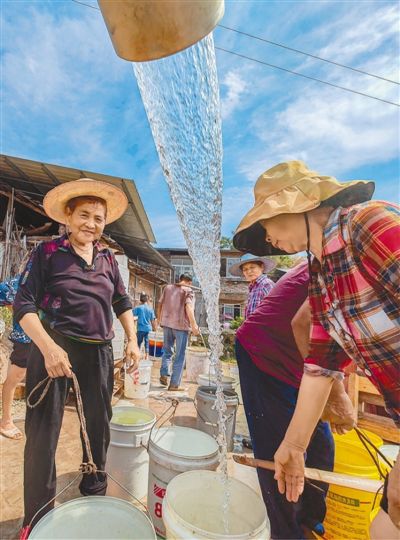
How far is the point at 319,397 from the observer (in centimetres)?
133

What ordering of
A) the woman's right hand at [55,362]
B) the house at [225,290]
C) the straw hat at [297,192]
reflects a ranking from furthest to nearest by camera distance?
the house at [225,290] < the woman's right hand at [55,362] < the straw hat at [297,192]

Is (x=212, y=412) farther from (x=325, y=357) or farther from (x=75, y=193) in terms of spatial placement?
(x=75, y=193)

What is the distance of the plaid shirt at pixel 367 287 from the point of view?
917 millimetres

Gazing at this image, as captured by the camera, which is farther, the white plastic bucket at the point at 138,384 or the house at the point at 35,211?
the house at the point at 35,211

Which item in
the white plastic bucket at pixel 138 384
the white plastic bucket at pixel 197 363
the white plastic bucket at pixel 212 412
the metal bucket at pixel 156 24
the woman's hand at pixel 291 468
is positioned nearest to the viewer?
A: the metal bucket at pixel 156 24

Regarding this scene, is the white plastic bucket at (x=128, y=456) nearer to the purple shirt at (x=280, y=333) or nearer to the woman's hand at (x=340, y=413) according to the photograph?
the purple shirt at (x=280, y=333)

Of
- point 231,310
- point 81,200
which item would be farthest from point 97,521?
point 231,310

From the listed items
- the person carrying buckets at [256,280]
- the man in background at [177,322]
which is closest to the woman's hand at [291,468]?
the person carrying buckets at [256,280]

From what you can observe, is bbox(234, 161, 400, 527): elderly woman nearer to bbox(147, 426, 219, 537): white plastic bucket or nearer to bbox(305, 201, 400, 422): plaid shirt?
bbox(305, 201, 400, 422): plaid shirt

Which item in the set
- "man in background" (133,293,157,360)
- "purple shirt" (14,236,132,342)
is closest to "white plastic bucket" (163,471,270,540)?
"purple shirt" (14,236,132,342)

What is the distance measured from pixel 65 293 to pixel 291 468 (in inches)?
60.9

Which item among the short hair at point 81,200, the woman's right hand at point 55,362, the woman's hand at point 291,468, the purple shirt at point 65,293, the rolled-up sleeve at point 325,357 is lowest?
the woman's hand at point 291,468

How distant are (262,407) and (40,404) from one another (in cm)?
135

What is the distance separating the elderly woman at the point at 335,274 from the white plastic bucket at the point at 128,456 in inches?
45.0
